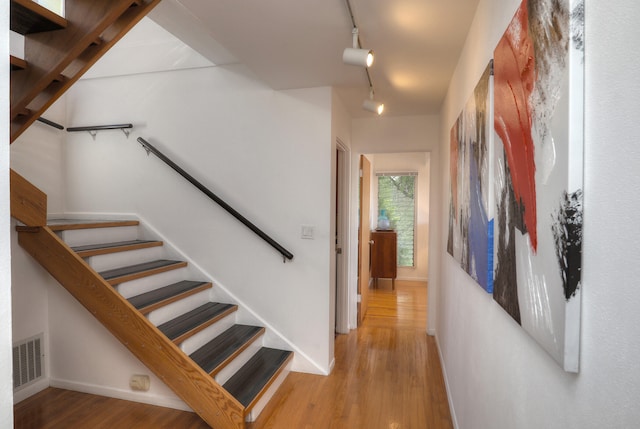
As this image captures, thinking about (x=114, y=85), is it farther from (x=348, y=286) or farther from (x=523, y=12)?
(x=523, y=12)

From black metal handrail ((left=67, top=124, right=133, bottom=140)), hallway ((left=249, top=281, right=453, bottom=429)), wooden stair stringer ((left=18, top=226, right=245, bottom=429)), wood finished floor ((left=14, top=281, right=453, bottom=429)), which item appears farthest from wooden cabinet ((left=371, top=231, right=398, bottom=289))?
wooden stair stringer ((left=18, top=226, right=245, bottom=429))

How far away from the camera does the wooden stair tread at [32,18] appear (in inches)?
53.7

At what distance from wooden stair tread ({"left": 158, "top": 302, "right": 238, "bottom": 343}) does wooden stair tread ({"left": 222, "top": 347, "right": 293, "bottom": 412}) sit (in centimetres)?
44

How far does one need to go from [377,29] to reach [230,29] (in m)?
0.88

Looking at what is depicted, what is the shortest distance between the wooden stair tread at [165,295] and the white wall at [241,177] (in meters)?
0.21

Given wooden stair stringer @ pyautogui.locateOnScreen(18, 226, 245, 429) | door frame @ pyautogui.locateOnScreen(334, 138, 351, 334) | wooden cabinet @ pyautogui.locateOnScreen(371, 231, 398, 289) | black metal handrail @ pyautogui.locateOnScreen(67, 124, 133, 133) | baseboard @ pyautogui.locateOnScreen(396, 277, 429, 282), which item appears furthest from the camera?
baseboard @ pyautogui.locateOnScreen(396, 277, 429, 282)

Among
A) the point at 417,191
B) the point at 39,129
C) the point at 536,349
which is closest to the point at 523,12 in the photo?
the point at 536,349

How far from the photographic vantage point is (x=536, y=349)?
0.84 m

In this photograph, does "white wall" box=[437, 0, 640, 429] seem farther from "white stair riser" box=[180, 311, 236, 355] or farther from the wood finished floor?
"white stair riser" box=[180, 311, 236, 355]

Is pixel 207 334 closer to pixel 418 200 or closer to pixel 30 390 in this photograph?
pixel 30 390

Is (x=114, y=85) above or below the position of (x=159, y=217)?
above

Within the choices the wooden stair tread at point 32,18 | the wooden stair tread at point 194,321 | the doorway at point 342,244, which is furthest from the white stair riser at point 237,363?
the wooden stair tread at point 32,18

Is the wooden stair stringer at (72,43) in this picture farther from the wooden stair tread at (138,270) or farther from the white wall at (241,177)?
the white wall at (241,177)

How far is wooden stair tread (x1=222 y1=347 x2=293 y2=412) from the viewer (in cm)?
225
